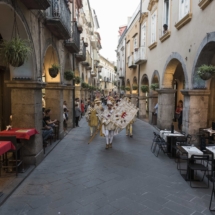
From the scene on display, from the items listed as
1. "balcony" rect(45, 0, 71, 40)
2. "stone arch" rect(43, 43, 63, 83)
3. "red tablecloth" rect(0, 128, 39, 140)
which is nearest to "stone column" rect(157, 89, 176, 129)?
"stone arch" rect(43, 43, 63, 83)

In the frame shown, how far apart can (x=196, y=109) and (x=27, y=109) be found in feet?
20.8

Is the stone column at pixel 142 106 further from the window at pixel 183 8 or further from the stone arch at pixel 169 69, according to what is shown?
the window at pixel 183 8

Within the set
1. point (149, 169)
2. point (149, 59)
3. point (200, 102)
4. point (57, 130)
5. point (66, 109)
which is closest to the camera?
point (149, 169)

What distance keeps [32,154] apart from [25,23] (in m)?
3.85

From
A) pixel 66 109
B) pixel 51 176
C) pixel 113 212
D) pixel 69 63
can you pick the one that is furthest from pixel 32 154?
pixel 69 63

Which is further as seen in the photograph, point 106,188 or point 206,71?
point 206,71

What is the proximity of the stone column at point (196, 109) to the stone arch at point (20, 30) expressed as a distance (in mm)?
5867

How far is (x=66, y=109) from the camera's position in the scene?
13.0 m

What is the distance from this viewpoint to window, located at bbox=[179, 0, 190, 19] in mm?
9373

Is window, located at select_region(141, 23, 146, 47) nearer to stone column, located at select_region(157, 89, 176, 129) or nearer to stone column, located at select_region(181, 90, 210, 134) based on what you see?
stone column, located at select_region(157, 89, 176, 129)

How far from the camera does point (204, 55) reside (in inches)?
323

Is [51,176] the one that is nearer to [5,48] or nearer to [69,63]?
[5,48]

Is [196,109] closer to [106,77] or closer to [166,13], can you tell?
[166,13]

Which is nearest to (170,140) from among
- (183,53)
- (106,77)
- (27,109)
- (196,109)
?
(196,109)
